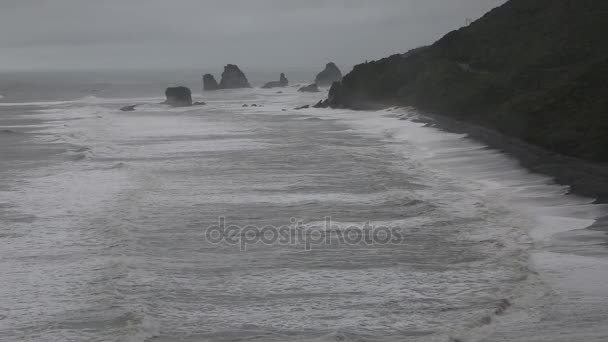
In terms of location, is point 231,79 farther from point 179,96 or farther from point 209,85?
point 179,96

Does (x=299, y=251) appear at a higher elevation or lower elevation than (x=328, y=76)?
lower

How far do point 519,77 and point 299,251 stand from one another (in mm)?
28074

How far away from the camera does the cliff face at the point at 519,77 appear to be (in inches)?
1149

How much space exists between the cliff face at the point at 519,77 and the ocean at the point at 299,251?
335 centimetres

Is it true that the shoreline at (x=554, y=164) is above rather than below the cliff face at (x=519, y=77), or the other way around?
below

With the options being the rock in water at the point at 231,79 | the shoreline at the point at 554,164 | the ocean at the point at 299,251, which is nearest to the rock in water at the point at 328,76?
the rock in water at the point at 231,79

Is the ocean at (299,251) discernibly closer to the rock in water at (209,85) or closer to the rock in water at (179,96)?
the rock in water at (179,96)

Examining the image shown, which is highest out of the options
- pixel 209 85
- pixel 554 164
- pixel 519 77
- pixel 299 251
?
pixel 519 77

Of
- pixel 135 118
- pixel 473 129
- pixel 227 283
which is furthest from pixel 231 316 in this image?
pixel 135 118

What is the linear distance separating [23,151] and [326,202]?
62.9 ft

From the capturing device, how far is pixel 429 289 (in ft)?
41.1

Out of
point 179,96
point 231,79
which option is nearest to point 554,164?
point 179,96

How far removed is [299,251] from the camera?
15125 millimetres

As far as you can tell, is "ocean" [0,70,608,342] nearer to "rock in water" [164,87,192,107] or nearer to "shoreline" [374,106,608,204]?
"shoreline" [374,106,608,204]
